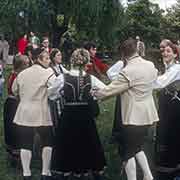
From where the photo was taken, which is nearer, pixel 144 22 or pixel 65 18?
pixel 65 18

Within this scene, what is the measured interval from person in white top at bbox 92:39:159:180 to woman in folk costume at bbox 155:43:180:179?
1.02 feet

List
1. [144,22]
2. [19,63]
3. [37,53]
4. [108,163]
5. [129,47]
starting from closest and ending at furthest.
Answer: [129,47] → [37,53] → [19,63] → [108,163] → [144,22]

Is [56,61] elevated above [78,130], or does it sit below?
above

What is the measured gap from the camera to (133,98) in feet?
22.0

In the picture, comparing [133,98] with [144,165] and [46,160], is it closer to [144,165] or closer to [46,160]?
[144,165]

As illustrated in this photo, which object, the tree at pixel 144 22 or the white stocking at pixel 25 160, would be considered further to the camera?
the tree at pixel 144 22

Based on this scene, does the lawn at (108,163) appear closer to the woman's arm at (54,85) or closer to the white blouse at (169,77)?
the woman's arm at (54,85)

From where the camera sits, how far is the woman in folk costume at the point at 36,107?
23.4 ft

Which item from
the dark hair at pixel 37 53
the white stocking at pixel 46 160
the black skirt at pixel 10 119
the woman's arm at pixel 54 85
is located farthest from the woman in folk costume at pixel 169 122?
the black skirt at pixel 10 119

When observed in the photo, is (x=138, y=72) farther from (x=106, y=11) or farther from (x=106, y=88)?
(x=106, y=11)

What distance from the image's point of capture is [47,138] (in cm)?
727

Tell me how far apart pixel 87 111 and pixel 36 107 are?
28.7 inches

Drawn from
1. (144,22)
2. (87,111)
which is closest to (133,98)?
(87,111)

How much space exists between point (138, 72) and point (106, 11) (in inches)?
646
